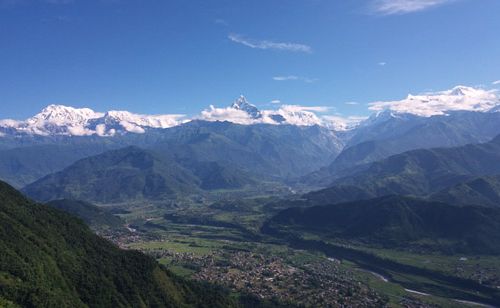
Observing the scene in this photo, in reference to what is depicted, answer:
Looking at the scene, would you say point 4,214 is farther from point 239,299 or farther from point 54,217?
point 239,299

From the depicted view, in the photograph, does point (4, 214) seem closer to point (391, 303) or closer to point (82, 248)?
point (82, 248)

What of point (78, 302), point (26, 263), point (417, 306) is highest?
point (26, 263)

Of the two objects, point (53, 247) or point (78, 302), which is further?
point (53, 247)

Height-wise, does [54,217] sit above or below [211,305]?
above

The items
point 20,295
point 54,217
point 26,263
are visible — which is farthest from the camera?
point 54,217

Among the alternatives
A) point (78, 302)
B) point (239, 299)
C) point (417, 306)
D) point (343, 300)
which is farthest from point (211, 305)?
point (417, 306)

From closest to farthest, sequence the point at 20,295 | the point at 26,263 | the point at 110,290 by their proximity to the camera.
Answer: the point at 20,295, the point at 26,263, the point at 110,290

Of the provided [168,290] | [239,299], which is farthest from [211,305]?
[239,299]
